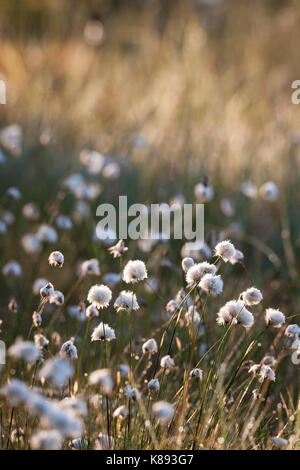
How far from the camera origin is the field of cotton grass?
181 cm

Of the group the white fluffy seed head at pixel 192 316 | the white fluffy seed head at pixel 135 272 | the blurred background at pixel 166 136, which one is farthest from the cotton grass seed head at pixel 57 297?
the blurred background at pixel 166 136

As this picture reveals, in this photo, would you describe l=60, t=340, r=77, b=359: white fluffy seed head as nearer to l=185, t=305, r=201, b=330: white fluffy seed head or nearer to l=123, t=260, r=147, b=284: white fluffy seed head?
l=123, t=260, r=147, b=284: white fluffy seed head

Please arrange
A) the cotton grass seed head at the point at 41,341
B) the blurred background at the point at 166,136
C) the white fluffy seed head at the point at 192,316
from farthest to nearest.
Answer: the blurred background at the point at 166,136 → the white fluffy seed head at the point at 192,316 → the cotton grass seed head at the point at 41,341

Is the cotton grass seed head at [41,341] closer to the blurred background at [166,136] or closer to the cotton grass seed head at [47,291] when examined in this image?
the cotton grass seed head at [47,291]

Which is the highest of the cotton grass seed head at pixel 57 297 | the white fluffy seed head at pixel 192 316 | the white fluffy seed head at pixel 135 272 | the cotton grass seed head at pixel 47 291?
the white fluffy seed head at pixel 135 272

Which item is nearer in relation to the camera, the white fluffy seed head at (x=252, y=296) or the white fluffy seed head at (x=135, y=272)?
the white fluffy seed head at (x=252, y=296)

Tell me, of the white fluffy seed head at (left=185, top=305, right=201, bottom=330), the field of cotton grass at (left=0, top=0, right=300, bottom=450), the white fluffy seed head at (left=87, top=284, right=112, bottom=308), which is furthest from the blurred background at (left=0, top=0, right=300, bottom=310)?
the white fluffy seed head at (left=87, top=284, right=112, bottom=308)

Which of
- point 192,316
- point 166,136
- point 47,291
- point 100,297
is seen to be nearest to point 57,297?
point 47,291

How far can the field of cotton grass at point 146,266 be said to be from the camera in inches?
71.3

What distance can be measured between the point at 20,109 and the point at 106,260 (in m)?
2.55

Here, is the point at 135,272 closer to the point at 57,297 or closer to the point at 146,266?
the point at 57,297

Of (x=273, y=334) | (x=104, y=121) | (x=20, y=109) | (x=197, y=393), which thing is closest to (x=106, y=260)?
(x=273, y=334)

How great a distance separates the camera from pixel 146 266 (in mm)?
3398
